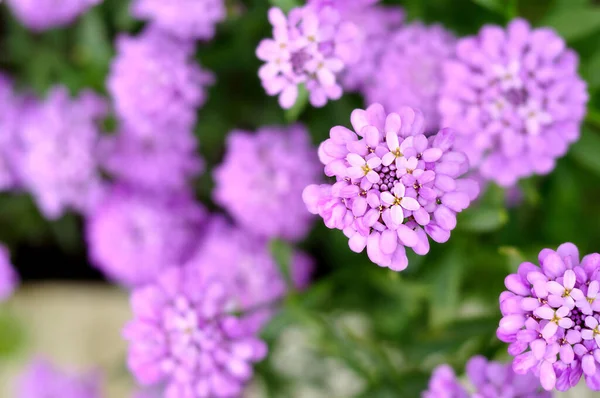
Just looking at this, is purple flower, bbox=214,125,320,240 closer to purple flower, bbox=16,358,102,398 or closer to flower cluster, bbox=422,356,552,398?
flower cluster, bbox=422,356,552,398

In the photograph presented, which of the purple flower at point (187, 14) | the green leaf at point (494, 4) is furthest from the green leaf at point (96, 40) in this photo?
the green leaf at point (494, 4)

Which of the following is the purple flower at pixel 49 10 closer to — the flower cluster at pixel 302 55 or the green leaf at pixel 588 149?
the flower cluster at pixel 302 55

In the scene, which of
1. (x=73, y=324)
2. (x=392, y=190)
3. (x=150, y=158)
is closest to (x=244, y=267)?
(x=150, y=158)

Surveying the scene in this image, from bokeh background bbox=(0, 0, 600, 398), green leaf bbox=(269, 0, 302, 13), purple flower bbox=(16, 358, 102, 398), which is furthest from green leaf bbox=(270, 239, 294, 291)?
purple flower bbox=(16, 358, 102, 398)

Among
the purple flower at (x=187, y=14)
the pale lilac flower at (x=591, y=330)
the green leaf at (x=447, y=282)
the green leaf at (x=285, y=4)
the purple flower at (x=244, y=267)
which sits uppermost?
the purple flower at (x=187, y=14)

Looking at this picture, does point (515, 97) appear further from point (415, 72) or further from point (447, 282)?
point (447, 282)
